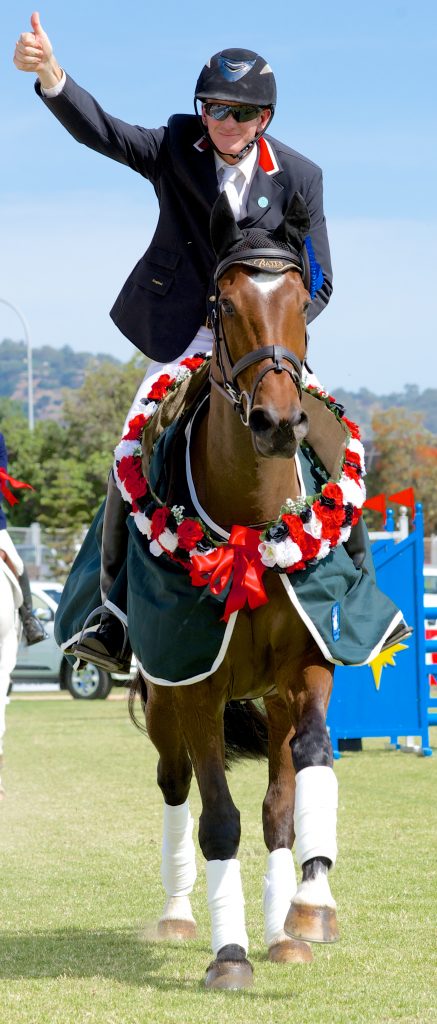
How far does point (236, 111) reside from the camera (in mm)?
5441

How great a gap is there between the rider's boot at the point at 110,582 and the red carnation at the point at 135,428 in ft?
0.87

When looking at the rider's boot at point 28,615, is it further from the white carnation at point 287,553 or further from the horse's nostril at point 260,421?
the horse's nostril at point 260,421

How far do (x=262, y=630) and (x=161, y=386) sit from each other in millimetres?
1236

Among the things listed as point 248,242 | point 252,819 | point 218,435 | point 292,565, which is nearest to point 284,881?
point 292,565

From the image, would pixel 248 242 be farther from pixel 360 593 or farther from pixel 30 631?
pixel 30 631

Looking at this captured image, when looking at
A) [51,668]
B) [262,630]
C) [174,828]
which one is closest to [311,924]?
[262,630]

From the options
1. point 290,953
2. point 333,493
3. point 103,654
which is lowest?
point 290,953

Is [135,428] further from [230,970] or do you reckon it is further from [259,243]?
[230,970]

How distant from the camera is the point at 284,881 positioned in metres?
5.82

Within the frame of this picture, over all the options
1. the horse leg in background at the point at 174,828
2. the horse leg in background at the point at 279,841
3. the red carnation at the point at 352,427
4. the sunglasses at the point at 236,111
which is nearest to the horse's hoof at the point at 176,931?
the horse leg in background at the point at 174,828

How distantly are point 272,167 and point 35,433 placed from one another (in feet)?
176

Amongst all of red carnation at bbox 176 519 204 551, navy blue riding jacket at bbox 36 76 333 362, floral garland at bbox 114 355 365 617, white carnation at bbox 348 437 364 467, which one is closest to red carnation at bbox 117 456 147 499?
floral garland at bbox 114 355 365 617

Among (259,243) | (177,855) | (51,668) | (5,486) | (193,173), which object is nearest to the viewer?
(259,243)

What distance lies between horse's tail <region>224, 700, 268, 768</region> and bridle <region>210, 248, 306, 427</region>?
2.37 metres
